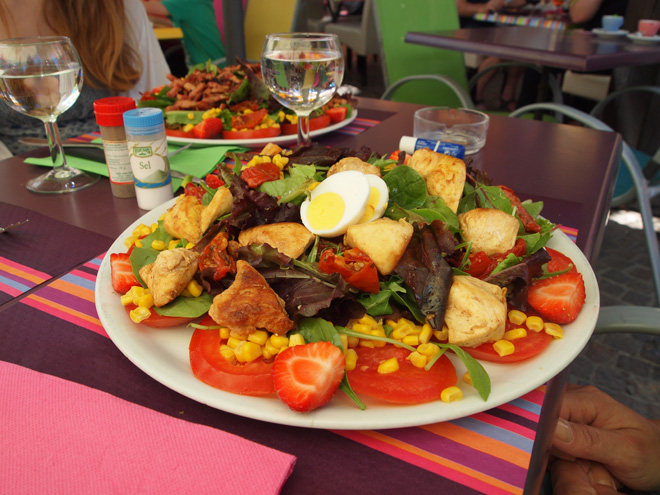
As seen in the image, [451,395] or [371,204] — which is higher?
[371,204]

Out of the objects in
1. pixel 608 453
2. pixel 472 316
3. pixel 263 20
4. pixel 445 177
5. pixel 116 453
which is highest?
pixel 263 20

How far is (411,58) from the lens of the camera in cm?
480

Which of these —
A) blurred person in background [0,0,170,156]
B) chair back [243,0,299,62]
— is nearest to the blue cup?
chair back [243,0,299,62]

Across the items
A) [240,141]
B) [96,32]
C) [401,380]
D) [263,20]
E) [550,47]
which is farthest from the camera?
[263,20]

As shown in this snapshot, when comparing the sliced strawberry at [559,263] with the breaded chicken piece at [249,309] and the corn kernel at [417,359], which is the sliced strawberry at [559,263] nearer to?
the corn kernel at [417,359]

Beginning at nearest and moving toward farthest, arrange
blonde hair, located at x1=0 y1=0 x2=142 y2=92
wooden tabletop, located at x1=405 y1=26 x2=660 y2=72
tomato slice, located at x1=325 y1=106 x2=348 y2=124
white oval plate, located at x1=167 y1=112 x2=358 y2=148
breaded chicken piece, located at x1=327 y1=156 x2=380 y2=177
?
1. breaded chicken piece, located at x1=327 y1=156 x2=380 y2=177
2. white oval plate, located at x1=167 y1=112 x2=358 y2=148
3. tomato slice, located at x1=325 y1=106 x2=348 y2=124
4. blonde hair, located at x1=0 y1=0 x2=142 y2=92
5. wooden tabletop, located at x1=405 y1=26 x2=660 y2=72

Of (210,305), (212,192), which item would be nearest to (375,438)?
(210,305)

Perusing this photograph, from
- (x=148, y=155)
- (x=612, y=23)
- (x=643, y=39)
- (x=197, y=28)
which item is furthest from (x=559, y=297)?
(x=197, y=28)

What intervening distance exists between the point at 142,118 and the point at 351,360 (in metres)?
1.15

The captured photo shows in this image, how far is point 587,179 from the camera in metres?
2.15

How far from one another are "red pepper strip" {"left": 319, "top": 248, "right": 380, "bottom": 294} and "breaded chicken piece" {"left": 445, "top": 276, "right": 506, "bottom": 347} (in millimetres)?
174

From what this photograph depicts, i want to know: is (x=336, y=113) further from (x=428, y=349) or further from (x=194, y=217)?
(x=428, y=349)

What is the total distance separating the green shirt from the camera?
575 cm

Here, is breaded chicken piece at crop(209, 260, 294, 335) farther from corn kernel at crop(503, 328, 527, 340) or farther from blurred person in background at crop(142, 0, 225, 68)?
blurred person in background at crop(142, 0, 225, 68)
